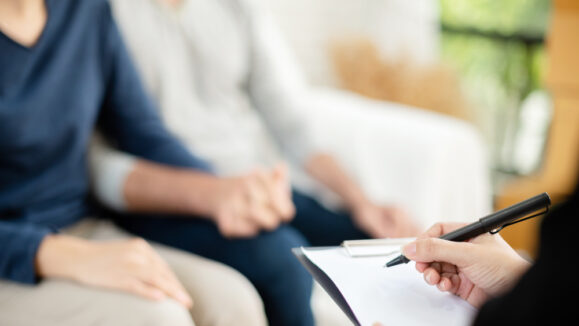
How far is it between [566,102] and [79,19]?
5.62ft

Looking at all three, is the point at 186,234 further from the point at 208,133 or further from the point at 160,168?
the point at 208,133

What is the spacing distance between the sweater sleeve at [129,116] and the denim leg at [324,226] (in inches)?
7.7

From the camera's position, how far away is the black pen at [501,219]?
46 cm

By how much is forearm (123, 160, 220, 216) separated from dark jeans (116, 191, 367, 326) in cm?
3

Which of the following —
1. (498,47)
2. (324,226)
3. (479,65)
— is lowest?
(324,226)

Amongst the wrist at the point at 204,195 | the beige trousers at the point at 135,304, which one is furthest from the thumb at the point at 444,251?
the wrist at the point at 204,195

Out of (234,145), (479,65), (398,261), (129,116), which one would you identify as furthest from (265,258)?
(479,65)

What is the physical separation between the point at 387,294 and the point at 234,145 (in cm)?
70

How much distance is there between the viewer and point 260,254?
2.33 ft

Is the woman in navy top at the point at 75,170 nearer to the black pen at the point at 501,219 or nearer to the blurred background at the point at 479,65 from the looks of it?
the black pen at the point at 501,219

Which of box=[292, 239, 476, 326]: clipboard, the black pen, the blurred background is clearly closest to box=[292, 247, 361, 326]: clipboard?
box=[292, 239, 476, 326]: clipboard

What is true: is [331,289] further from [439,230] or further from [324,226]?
[324,226]

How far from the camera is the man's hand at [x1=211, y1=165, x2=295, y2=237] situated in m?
0.72

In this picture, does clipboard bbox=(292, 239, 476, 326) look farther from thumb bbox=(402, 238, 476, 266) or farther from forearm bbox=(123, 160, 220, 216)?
forearm bbox=(123, 160, 220, 216)
